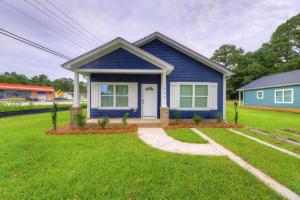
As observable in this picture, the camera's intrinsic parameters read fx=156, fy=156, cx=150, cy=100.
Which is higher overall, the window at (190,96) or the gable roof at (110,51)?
the gable roof at (110,51)

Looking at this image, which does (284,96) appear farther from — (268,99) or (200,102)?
(200,102)

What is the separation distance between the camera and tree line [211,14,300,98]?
113 ft

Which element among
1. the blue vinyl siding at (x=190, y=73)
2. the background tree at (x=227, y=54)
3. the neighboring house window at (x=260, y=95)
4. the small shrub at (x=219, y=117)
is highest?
the background tree at (x=227, y=54)

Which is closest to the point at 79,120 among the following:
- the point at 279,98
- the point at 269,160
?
the point at 269,160

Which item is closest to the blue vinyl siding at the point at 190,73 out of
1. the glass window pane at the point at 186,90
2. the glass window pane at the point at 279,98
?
the glass window pane at the point at 186,90

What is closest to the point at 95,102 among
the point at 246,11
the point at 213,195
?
the point at 213,195

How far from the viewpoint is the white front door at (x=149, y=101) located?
9.79 meters

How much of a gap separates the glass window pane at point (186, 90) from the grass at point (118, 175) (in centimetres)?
544

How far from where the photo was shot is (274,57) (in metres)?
36.4

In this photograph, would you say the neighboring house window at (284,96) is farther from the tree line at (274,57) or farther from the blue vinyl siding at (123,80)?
the tree line at (274,57)

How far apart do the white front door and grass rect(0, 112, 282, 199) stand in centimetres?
499

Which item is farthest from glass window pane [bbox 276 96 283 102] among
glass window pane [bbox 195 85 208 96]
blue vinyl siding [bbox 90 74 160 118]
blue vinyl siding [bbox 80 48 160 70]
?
blue vinyl siding [bbox 80 48 160 70]

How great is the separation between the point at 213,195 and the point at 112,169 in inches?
81.5

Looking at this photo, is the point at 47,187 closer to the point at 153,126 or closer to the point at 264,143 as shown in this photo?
the point at 153,126
